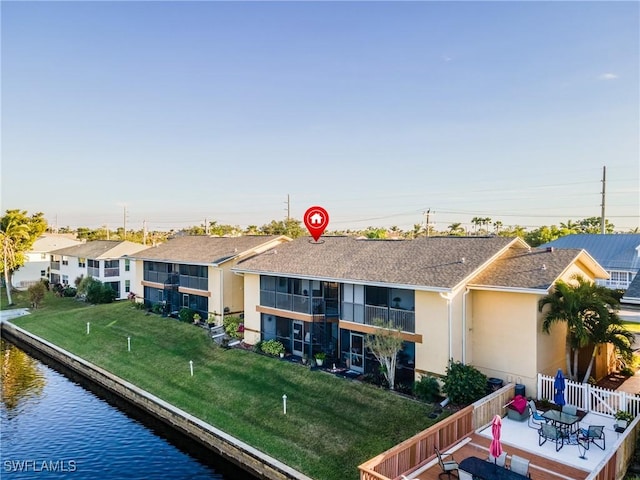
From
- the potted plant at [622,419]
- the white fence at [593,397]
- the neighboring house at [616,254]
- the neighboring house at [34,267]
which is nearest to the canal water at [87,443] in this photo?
the white fence at [593,397]

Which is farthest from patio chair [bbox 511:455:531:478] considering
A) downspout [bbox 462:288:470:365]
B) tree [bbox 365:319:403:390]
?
tree [bbox 365:319:403:390]

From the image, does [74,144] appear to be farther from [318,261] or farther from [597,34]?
[597,34]

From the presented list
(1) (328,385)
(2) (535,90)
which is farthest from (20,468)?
(2) (535,90)

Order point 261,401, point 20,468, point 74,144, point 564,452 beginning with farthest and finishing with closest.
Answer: point 74,144
point 261,401
point 20,468
point 564,452

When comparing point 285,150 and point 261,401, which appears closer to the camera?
point 261,401

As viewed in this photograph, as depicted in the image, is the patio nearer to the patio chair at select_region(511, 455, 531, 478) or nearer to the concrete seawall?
the patio chair at select_region(511, 455, 531, 478)

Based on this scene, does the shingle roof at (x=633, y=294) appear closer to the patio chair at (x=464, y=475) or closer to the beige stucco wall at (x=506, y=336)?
the beige stucco wall at (x=506, y=336)

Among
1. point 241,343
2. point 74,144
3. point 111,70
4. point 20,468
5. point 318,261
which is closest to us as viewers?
point 20,468

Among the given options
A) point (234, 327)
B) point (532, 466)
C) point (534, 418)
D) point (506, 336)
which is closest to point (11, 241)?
point (234, 327)
